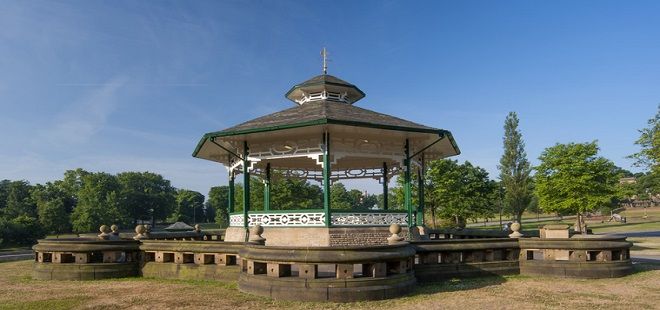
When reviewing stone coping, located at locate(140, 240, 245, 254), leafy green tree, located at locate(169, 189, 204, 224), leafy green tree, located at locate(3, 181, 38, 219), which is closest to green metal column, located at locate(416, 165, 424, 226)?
stone coping, located at locate(140, 240, 245, 254)

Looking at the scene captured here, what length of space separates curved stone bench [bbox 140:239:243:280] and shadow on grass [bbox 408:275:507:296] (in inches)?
216

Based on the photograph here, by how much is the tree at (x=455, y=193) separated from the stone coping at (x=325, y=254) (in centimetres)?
3597

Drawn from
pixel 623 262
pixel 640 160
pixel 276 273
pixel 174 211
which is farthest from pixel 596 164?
pixel 174 211

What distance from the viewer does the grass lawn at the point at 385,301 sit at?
9.70 meters

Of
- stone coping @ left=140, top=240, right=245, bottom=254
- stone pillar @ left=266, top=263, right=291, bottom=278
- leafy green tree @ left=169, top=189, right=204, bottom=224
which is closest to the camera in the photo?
stone pillar @ left=266, top=263, right=291, bottom=278

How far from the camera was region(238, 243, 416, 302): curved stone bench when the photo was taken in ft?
33.4

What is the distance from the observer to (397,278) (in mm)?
11039

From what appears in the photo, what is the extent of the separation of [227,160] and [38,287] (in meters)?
10.3

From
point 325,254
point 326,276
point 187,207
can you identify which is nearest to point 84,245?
point 326,276

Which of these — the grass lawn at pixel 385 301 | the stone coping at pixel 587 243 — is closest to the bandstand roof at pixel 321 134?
the stone coping at pixel 587 243

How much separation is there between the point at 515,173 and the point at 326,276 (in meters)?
57.6

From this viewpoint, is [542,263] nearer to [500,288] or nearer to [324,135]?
[500,288]

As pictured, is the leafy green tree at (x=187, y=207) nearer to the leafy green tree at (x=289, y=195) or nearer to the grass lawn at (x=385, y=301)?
the leafy green tree at (x=289, y=195)

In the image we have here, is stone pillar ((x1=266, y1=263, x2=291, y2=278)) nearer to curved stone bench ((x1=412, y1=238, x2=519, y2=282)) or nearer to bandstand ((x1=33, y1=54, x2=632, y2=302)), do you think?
bandstand ((x1=33, y1=54, x2=632, y2=302))
